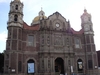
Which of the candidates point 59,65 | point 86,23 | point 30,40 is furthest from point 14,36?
point 86,23

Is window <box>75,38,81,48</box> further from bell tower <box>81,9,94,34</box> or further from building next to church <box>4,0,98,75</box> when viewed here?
bell tower <box>81,9,94,34</box>

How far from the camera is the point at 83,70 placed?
129 ft

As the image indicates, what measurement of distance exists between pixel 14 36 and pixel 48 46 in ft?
29.5

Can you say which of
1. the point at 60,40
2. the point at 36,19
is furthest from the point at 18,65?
the point at 36,19

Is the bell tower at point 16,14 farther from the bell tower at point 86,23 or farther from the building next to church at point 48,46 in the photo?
the bell tower at point 86,23

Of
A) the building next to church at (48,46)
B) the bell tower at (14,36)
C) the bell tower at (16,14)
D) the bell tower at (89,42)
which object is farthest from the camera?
the bell tower at (89,42)

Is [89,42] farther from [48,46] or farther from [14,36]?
[14,36]

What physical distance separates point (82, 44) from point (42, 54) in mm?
12767

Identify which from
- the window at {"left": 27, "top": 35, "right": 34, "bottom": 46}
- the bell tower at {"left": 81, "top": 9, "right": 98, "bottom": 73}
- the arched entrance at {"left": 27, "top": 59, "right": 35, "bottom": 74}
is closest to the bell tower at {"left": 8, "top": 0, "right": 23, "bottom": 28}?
the window at {"left": 27, "top": 35, "right": 34, "bottom": 46}

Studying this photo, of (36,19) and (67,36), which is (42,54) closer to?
(67,36)

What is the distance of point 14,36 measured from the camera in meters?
33.3

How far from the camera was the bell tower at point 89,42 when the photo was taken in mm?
39541

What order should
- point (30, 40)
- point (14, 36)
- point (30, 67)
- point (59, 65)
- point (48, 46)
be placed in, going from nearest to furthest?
point (14, 36) < point (30, 67) < point (30, 40) < point (48, 46) < point (59, 65)

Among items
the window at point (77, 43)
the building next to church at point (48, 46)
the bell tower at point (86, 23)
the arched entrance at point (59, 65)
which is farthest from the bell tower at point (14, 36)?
the bell tower at point (86, 23)
